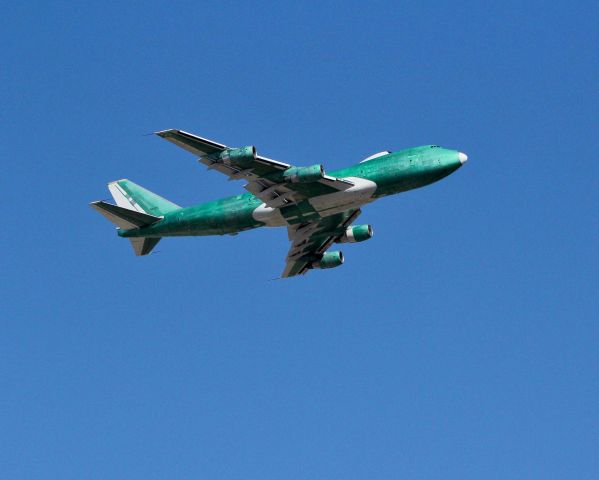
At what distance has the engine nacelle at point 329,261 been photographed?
81750 mm

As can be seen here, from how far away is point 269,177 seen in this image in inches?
2771

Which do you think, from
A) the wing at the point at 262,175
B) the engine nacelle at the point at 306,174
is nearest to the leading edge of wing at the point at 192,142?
the wing at the point at 262,175

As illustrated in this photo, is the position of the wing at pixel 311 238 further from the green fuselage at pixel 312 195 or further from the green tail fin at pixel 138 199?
the green tail fin at pixel 138 199

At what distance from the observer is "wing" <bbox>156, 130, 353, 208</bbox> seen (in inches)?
2630

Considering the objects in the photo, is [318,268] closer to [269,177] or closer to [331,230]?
[331,230]

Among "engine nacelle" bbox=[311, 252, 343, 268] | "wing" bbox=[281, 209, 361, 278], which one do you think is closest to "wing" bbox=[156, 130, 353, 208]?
"wing" bbox=[281, 209, 361, 278]

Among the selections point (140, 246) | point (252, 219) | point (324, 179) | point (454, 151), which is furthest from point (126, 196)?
point (454, 151)

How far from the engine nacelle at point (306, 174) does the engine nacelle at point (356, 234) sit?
37.7 feet

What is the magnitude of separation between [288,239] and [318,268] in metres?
3.92

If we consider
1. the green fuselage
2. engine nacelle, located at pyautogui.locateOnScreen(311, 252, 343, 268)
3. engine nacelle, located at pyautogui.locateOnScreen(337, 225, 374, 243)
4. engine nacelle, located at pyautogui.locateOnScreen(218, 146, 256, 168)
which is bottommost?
engine nacelle, located at pyautogui.locateOnScreen(311, 252, 343, 268)

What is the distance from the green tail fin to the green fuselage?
5.60 feet

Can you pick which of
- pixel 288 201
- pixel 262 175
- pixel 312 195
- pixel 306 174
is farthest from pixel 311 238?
pixel 306 174

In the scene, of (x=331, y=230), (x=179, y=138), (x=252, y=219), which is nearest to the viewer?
(x=179, y=138)

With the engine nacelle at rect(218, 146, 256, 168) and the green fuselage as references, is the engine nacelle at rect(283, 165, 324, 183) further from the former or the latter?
the engine nacelle at rect(218, 146, 256, 168)
